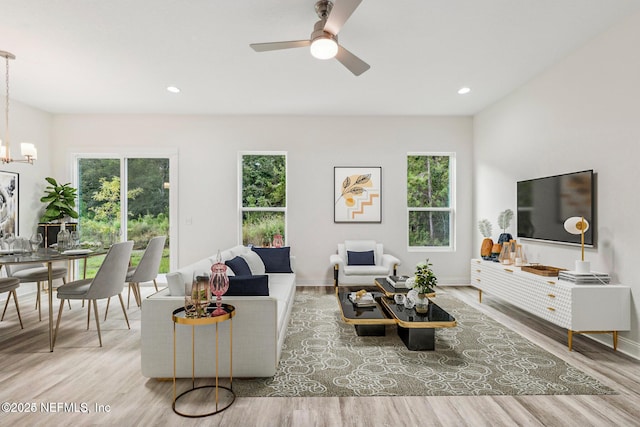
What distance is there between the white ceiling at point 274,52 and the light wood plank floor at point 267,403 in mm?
2872

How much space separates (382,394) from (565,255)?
2.71 m

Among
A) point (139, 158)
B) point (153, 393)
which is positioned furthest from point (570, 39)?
point (139, 158)

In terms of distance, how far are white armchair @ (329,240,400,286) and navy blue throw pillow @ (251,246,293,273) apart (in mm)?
807

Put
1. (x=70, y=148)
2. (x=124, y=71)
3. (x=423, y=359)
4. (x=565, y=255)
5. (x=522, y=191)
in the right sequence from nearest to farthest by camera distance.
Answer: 1. (x=423, y=359)
2. (x=565, y=255)
3. (x=124, y=71)
4. (x=522, y=191)
5. (x=70, y=148)

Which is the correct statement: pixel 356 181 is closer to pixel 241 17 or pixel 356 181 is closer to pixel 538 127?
pixel 538 127

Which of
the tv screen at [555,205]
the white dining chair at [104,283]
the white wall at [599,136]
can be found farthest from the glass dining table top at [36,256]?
the tv screen at [555,205]

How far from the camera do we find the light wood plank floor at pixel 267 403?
2.02m

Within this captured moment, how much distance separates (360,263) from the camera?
5312mm

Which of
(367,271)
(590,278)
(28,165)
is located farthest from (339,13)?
(28,165)

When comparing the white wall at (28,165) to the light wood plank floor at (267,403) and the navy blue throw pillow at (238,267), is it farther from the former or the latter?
the navy blue throw pillow at (238,267)

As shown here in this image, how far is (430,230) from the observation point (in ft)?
19.2

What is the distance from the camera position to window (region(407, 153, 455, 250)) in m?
5.85

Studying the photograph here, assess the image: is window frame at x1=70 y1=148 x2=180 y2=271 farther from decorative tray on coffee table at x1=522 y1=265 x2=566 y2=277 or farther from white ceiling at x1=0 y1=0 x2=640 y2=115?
decorative tray on coffee table at x1=522 y1=265 x2=566 y2=277

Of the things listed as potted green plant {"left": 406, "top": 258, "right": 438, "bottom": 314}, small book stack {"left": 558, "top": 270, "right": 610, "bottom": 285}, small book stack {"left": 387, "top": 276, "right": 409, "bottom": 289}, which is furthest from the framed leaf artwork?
small book stack {"left": 558, "top": 270, "right": 610, "bottom": 285}
